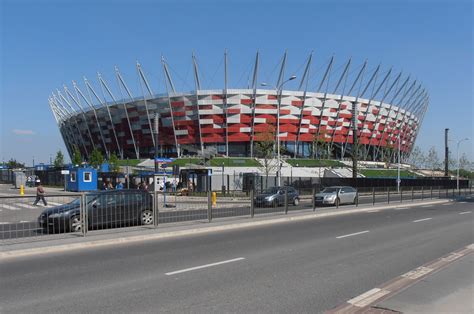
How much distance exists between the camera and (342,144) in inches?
3440

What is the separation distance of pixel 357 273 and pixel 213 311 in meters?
3.41

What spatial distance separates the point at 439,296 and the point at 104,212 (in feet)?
33.0

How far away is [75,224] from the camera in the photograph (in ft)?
42.7

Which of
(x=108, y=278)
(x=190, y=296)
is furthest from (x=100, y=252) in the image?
(x=190, y=296)

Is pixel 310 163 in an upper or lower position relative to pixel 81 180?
upper

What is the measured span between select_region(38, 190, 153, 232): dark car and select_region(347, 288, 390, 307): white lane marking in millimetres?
8856

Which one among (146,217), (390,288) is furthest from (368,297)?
(146,217)

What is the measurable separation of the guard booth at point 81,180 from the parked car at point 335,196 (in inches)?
951

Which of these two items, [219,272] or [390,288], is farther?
[219,272]

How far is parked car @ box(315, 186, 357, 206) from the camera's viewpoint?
2903 cm

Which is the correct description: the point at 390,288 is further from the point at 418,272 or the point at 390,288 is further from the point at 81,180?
the point at 81,180

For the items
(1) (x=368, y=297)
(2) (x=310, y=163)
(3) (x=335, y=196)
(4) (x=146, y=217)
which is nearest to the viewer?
(1) (x=368, y=297)

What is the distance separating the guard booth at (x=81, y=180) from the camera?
42875 millimetres

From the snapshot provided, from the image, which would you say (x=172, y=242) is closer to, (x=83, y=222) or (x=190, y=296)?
(x=83, y=222)
